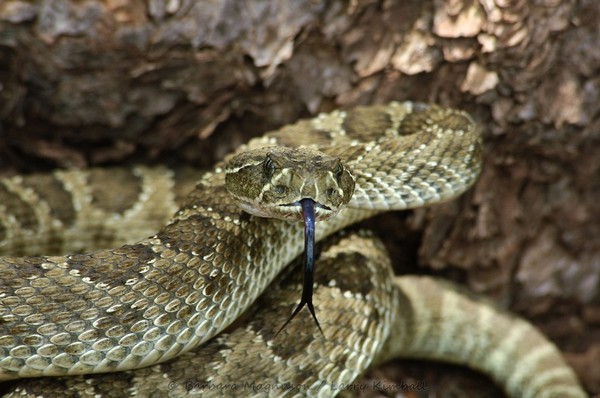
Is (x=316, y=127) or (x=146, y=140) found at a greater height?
(x=146, y=140)

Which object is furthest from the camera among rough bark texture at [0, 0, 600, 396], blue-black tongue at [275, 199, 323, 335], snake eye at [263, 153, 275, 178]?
rough bark texture at [0, 0, 600, 396]

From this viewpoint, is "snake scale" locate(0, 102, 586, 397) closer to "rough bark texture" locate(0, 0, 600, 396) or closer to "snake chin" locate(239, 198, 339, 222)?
"snake chin" locate(239, 198, 339, 222)

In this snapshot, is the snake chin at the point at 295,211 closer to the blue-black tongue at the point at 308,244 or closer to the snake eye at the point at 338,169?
the blue-black tongue at the point at 308,244

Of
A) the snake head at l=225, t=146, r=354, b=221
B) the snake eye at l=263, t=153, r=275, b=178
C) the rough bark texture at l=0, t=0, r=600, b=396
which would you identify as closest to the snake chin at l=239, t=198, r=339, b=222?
the snake head at l=225, t=146, r=354, b=221

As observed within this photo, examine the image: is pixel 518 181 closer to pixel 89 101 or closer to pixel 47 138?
pixel 89 101

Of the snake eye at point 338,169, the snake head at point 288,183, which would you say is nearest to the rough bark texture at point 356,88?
the snake head at point 288,183

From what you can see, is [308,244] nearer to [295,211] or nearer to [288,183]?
[295,211]

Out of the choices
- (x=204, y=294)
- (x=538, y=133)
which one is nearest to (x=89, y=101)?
(x=204, y=294)
